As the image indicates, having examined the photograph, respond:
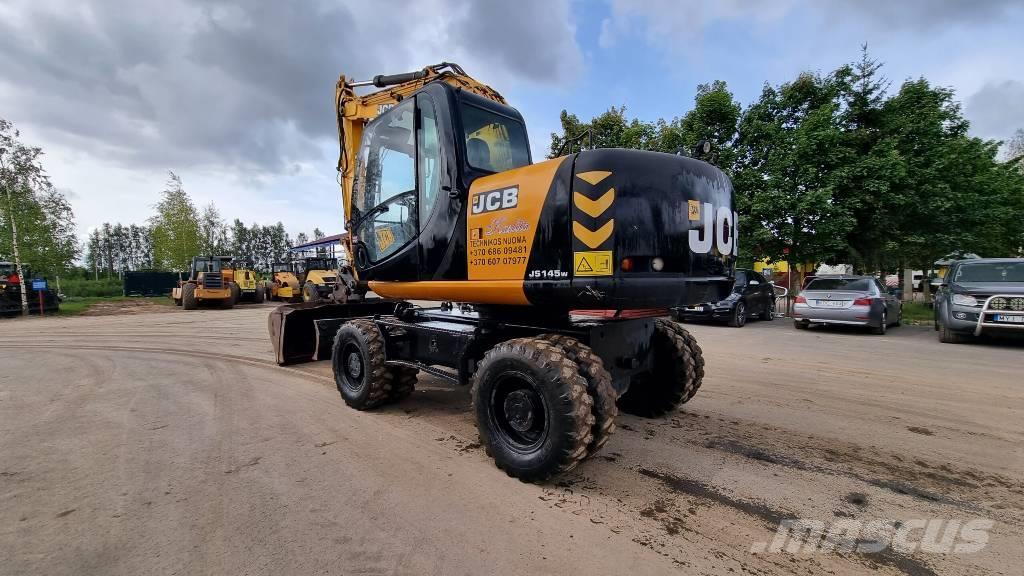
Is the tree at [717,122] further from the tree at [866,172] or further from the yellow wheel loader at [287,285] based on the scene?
the yellow wheel loader at [287,285]

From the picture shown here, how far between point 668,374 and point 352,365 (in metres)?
3.42

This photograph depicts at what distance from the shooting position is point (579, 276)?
9.64 feet

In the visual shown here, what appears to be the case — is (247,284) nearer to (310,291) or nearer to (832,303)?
(310,291)

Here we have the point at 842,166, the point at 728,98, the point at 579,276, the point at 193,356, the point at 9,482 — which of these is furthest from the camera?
the point at 728,98

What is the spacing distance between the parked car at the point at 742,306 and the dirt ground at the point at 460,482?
256 inches

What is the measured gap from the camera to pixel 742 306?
12.9 m

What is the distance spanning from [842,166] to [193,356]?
16507mm

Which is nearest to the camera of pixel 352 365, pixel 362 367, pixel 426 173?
pixel 426 173

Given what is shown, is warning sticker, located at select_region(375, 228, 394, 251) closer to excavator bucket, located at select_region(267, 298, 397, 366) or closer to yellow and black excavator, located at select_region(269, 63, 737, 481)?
yellow and black excavator, located at select_region(269, 63, 737, 481)

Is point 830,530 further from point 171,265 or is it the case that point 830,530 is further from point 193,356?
point 171,265

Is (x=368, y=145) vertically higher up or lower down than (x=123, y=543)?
higher up

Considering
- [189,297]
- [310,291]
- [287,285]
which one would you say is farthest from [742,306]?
[189,297]

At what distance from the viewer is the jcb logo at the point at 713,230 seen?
10.5 feet

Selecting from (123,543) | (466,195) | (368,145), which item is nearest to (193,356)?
(368,145)
